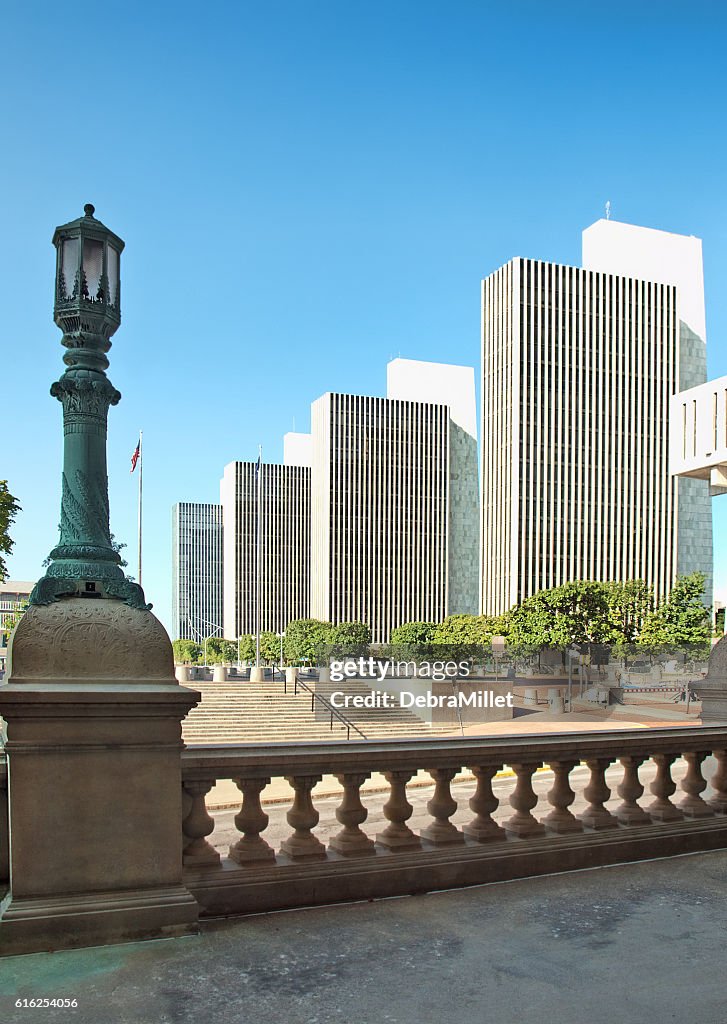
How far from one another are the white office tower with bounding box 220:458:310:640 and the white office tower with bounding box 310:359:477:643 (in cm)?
1938

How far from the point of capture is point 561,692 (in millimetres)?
59812

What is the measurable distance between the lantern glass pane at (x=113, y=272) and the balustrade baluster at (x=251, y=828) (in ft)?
10.5

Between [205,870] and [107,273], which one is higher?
[107,273]

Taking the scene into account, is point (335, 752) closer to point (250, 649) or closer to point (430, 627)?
point (430, 627)

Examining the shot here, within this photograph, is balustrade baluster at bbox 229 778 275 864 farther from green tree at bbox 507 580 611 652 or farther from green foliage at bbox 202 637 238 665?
green foliage at bbox 202 637 238 665

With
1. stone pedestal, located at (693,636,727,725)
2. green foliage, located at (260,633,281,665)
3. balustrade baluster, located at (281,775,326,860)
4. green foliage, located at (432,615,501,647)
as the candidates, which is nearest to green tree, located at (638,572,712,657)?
green foliage, located at (432,615,501,647)

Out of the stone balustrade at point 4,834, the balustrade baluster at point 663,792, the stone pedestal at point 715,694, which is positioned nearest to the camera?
the stone balustrade at point 4,834

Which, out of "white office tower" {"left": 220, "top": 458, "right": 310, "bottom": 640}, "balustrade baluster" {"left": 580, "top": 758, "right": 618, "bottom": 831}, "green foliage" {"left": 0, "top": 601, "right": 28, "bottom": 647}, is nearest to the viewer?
"green foliage" {"left": 0, "top": 601, "right": 28, "bottom": 647}

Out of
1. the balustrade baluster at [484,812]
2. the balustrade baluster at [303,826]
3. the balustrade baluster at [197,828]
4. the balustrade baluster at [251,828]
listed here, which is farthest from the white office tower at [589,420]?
the balustrade baluster at [197,828]

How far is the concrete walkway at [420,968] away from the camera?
13.2ft

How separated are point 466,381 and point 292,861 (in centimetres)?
14674

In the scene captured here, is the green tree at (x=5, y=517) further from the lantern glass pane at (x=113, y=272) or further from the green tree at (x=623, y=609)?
the green tree at (x=623, y=609)

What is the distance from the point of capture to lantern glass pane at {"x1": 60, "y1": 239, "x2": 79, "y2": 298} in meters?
6.19

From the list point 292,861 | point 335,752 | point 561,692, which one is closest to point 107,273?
point 335,752
